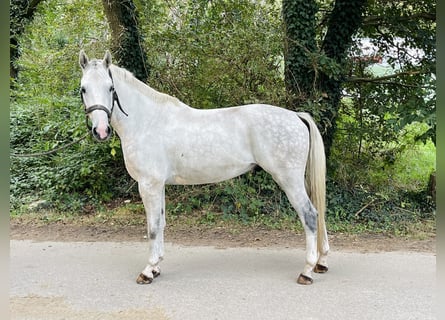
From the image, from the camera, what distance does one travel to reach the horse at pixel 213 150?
339cm

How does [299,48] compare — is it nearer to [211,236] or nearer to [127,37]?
[127,37]

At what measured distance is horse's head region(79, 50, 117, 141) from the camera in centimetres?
303

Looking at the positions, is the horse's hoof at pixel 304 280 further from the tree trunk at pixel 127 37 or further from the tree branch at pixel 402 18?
the tree branch at pixel 402 18

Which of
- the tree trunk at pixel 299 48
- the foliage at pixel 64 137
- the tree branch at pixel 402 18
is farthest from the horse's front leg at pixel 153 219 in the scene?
the tree branch at pixel 402 18

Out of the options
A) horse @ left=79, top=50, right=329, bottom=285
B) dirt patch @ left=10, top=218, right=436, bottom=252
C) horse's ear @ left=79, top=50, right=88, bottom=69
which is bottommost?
dirt patch @ left=10, top=218, right=436, bottom=252

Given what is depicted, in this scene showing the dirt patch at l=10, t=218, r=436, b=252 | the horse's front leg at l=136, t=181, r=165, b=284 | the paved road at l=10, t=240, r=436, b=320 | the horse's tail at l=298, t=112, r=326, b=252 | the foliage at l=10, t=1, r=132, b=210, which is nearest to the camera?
the paved road at l=10, t=240, r=436, b=320

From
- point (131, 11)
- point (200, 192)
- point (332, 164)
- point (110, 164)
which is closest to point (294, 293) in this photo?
point (200, 192)

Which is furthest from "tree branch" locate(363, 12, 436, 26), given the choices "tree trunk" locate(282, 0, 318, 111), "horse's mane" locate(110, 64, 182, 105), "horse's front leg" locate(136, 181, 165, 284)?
"horse's front leg" locate(136, 181, 165, 284)

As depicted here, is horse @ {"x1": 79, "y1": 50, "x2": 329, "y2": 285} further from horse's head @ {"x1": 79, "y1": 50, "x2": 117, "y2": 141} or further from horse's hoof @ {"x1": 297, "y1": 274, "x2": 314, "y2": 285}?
horse's head @ {"x1": 79, "y1": 50, "x2": 117, "y2": 141}

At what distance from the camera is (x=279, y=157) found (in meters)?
3.40

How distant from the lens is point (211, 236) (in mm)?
4781

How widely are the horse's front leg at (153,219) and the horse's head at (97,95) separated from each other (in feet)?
2.08

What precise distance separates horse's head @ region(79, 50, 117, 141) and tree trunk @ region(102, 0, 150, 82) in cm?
272

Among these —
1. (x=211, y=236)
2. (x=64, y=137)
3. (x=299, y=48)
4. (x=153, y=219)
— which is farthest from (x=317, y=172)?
(x=64, y=137)
